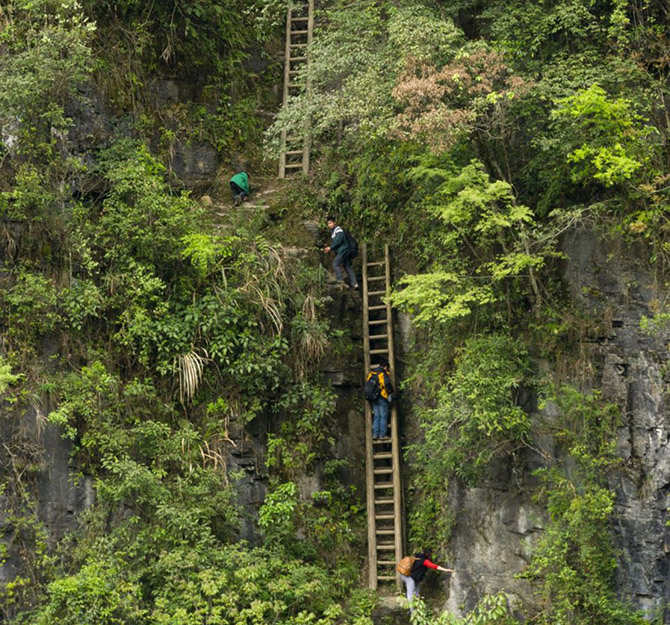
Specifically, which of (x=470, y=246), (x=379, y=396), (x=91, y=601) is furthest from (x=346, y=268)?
(x=91, y=601)

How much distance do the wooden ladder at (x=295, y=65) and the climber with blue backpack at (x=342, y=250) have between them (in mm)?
1777

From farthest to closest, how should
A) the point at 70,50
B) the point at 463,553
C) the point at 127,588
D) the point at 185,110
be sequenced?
the point at 185,110, the point at 70,50, the point at 463,553, the point at 127,588

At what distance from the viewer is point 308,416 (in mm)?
17141

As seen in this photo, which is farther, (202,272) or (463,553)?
(202,272)

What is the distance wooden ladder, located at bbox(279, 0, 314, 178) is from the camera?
20.0 metres

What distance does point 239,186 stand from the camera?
19328 mm

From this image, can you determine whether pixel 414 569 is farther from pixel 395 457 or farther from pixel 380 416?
pixel 380 416

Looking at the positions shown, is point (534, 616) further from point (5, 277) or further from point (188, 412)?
point (5, 277)

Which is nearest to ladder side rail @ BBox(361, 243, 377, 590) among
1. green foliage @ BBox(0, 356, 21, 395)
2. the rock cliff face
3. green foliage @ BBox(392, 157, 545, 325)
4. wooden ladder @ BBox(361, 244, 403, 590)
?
wooden ladder @ BBox(361, 244, 403, 590)

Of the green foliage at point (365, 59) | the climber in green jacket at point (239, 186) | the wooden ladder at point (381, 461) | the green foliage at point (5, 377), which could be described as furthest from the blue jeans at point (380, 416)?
the green foliage at point (5, 377)

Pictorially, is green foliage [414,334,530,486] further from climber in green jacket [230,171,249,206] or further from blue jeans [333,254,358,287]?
climber in green jacket [230,171,249,206]

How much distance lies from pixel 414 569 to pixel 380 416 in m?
2.55

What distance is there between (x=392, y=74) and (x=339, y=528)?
7.07m

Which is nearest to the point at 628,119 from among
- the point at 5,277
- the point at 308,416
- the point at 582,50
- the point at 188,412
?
the point at 582,50
